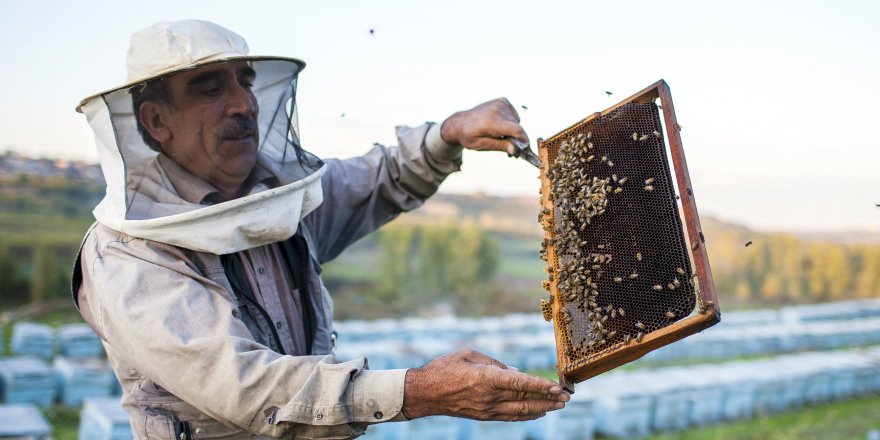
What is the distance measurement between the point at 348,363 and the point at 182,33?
1554mm

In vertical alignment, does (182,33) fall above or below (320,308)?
above

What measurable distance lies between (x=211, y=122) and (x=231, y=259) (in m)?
0.62

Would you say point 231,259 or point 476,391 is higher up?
point 231,259

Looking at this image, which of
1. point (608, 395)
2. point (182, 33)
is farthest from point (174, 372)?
point (608, 395)

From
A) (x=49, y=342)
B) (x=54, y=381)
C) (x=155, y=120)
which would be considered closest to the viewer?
(x=155, y=120)

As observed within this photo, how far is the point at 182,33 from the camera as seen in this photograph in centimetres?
301

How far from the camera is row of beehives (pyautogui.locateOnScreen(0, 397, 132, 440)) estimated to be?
6.59 metres

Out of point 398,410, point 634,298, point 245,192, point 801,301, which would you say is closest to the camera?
point 398,410

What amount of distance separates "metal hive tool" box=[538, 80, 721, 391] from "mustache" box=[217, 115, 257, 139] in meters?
1.36

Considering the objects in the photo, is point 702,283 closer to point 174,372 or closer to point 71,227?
point 174,372

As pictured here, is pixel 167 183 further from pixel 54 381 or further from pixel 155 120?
pixel 54 381

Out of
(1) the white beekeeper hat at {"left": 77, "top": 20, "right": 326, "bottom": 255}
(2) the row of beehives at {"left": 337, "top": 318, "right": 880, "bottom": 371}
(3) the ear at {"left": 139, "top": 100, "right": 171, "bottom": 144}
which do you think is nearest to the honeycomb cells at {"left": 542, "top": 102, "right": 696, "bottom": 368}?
(1) the white beekeeper hat at {"left": 77, "top": 20, "right": 326, "bottom": 255}

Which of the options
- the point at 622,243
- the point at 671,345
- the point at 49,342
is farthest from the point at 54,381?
the point at 671,345

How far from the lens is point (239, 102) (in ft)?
10.6
